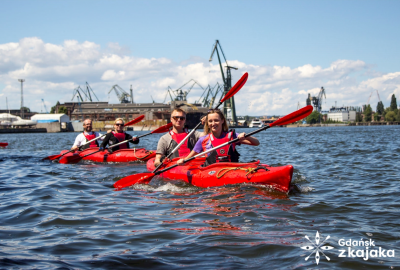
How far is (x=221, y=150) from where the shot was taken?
793 centimetres

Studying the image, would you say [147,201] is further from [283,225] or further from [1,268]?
[1,268]

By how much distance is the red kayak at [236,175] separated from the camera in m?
6.77

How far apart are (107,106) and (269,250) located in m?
149

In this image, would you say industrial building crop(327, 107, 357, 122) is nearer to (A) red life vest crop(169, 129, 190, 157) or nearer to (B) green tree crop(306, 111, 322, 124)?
(B) green tree crop(306, 111, 322, 124)

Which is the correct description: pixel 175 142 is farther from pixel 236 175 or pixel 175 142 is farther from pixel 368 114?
pixel 368 114

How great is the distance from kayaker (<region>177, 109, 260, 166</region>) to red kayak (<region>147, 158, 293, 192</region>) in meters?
0.33

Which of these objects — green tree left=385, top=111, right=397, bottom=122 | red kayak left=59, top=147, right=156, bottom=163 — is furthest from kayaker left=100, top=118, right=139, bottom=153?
green tree left=385, top=111, right=397, bottom=122

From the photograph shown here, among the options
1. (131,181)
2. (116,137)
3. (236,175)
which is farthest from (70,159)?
(236,175)

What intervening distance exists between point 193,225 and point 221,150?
304cm

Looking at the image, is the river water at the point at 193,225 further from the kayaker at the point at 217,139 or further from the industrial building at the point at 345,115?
the industrial building at the point at 345,115

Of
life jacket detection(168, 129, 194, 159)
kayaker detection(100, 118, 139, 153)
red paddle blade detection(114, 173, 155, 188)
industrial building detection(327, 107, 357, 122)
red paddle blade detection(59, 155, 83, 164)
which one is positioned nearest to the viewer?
red paddle blade detection(114, 173, 155, 188)

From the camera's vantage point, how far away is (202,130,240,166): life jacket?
7766mm

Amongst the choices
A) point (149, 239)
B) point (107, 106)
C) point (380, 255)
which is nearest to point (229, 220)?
point (149, 239)

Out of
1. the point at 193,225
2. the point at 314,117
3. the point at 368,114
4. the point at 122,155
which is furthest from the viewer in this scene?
the point at 314,117
